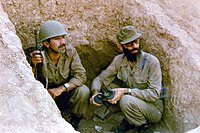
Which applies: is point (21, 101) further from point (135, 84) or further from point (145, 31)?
point (145, 31)

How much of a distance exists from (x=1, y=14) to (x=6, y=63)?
911 millimetres

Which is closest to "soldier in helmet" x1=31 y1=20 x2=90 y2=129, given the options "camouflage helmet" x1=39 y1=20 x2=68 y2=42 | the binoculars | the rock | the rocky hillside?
"camouflage helmet" x1=39 y1=20 x2=68 y2=42

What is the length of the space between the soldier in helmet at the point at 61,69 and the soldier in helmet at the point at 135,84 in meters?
0.28

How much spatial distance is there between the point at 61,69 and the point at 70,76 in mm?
208

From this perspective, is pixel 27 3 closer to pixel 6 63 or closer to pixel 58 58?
pixel 58 58

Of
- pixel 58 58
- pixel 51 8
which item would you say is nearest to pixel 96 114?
pixel 58 58

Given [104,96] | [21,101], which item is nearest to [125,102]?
[104,96]

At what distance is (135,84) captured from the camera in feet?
21.7

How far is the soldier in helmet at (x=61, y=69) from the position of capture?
6375 mm

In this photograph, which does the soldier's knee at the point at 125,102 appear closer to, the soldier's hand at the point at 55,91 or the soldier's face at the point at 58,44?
the soldier's hand at the point at 55,91

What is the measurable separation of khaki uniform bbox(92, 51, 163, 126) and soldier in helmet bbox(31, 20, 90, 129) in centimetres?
28

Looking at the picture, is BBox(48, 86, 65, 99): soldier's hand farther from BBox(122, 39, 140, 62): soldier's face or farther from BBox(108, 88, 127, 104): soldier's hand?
BBox(122, 39, 140, 62): soldier's face

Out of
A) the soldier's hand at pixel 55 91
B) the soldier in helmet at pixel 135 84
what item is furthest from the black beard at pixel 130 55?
the soldier's hand at pixel 55 91

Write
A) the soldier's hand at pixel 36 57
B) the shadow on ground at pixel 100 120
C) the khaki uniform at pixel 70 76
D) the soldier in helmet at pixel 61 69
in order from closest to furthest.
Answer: the soldier's hand at pixel 36 57 → the soldier in helmet at pixel 61 69 → the khaki uniform at pixel 70 76 → the shadow on ground at pixel 100 120
